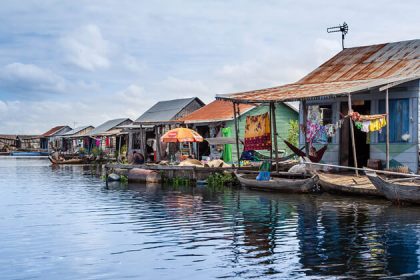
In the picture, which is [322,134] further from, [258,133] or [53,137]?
[53,137]

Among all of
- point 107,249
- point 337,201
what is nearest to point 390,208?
point 337,201

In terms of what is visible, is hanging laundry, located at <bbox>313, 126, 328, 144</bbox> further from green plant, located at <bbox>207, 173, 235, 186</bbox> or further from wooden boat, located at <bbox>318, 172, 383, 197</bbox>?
green plant, located at <bbox>207, 173, 235, 186</bbox>

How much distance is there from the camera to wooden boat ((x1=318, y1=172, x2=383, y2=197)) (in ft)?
61.8

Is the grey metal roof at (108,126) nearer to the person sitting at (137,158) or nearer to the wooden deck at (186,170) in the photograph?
the person sitting at (137,158)

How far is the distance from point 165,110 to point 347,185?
29.2m

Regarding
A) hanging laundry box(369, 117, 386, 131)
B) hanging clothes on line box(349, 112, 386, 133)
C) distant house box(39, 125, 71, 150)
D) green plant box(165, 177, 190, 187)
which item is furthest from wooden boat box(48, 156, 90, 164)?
hanging laundry box(369, 117, 386, 131)

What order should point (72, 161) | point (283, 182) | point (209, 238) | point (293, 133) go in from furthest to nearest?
1. point (72, 161)
2. point (293, 133)
3. point (283, 182)
4. point (209, 238)

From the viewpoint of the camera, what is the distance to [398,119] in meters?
21.1

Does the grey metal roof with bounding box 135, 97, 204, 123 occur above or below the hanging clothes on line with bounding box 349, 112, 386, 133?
above

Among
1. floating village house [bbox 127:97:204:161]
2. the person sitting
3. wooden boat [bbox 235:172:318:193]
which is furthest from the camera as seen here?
floating village house [bbox 127:97:204:161]

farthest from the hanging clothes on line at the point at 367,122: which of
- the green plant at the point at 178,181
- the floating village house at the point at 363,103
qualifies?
the green plant at the point at 178,181

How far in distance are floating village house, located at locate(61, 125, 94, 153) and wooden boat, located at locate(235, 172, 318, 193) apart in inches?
1647

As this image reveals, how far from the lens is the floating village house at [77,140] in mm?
65856

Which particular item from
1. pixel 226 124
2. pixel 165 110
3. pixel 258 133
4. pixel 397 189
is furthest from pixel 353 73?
pixel 165 110
